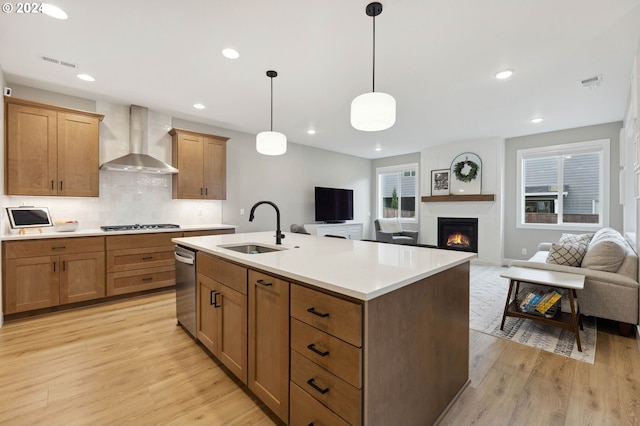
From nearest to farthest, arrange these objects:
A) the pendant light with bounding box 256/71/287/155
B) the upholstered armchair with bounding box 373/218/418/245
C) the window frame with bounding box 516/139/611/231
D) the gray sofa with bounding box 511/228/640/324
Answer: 1. the gray sofa with bounding box 511/228/640/324
2. the pendant light with bounding box 256/71/287/155
3. the window frame with bounding box 516/139/611/231
4. the upholstered armchair with bounding box 373/218/418/245

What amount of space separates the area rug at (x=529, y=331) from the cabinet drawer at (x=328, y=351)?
7.37 feet

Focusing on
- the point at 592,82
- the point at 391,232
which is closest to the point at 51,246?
the point at 391,232

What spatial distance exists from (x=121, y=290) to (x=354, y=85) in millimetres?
3827

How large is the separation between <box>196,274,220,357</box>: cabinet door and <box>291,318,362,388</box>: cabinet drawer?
0.91m

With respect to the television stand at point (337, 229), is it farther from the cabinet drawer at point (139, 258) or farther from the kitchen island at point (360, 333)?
the kitchen island at point (360, 333)

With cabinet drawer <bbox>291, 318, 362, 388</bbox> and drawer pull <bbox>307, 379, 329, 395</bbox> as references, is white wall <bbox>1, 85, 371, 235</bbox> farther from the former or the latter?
drawer pull <bbox>307, 379, 329, 395</bbox>

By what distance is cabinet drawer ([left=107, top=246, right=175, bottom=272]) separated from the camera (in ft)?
Result: 11.7

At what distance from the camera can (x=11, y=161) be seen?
3.11 meters

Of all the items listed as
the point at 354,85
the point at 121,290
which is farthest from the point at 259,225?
the point at 354,85

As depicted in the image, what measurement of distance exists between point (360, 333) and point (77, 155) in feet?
13.6

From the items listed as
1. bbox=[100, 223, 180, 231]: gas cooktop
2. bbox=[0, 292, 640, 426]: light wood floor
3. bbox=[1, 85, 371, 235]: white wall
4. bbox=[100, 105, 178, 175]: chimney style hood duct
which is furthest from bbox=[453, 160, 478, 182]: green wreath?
bbox=[100, 223, 180, 231]: gas cooktop

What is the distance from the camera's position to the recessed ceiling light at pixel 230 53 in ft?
8.58

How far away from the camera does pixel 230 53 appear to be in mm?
2664

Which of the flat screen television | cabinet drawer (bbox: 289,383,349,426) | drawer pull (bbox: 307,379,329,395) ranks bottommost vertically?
cabinet drawer (bbox: 289,383,349,426)
